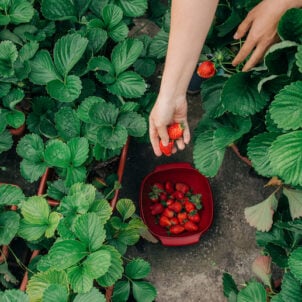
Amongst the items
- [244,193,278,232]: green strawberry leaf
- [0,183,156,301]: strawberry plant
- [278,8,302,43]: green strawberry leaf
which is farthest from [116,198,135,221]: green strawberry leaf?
[278,8,302,43]: green strawberry leaf

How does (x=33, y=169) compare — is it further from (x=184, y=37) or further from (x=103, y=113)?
(x=184, y=37)

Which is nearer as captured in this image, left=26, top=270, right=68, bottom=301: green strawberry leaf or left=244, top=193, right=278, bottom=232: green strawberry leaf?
left=26, top=270, right=68, bottom=301: green strawberry leaf

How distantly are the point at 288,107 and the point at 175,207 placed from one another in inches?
29.9

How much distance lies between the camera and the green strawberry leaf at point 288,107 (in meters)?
0.89

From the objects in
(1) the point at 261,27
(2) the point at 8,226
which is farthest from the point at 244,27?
(2) the point at 8,226

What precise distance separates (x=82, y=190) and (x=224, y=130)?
39 cm

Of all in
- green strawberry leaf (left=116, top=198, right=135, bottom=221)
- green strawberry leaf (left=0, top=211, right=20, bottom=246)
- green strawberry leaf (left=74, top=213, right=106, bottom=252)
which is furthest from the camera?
green strawberry leaf (left=116, top=198, right=135, bottom=221)

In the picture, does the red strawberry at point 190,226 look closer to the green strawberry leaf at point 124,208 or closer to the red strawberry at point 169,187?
the red strawberry at point 169,187

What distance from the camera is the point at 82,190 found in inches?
42.4

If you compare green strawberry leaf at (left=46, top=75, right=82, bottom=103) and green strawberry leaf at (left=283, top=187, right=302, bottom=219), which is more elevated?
green strawberry leaf at (left=46, top=75, right=82, bottom=103)

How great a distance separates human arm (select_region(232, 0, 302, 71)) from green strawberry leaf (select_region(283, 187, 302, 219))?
0.38 metres

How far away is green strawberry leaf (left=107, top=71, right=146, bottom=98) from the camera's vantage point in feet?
3.83

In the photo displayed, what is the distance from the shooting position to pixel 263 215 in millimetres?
1245

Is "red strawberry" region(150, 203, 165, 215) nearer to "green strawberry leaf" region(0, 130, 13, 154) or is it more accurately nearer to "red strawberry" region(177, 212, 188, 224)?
"red strawberry" region(177, 212, 188, 224)
